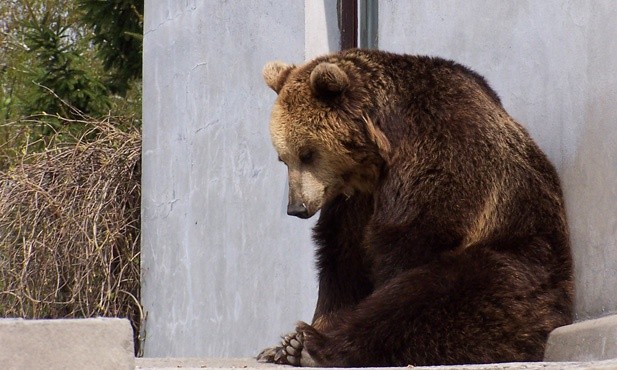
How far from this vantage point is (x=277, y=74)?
562cm

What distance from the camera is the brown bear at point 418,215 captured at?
4.55 meters

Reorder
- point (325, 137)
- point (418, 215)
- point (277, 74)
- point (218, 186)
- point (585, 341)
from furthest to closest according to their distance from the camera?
point (218, 186) → point (277, 74) → point (325, 137) → point (418, 215) → point (585, 341)

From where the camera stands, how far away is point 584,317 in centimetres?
491

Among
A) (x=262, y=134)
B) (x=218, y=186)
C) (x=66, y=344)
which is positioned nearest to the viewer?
(x=66, y=344)

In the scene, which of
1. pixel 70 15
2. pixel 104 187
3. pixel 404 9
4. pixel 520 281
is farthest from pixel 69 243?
pixel 70 15

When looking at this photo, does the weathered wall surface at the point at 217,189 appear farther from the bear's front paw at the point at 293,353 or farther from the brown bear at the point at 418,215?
the bear's front paw at the point at 293,353

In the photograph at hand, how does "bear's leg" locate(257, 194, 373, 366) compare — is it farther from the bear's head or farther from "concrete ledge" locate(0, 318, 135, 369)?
"concrete ledge" locate(0, 318, 135, 369)

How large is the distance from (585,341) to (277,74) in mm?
1968

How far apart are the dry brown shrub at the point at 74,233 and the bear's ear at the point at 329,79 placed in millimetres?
4589

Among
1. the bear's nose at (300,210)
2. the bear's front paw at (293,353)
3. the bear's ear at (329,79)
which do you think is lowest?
the bear's front paw at (293,353)

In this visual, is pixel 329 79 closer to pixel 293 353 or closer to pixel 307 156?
pixel 307 156

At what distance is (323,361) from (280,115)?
123 centimetres

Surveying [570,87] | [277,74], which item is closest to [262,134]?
[277,74]

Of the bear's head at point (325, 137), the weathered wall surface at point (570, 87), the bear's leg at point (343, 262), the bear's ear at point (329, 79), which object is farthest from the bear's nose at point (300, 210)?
the weathered wall surface at point (570, 87)
